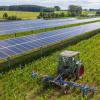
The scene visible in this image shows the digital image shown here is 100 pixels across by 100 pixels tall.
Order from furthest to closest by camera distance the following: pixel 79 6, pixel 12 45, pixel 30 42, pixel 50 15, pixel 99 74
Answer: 1. pixel 79 6
2. pixel 50 15
3. pixel 30 42
4. pixel 12 45
5. pixel 99 74

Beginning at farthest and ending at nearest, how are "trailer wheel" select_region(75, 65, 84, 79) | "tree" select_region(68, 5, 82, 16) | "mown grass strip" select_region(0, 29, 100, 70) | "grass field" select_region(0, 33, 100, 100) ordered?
"tree" select_region(68, 5, 82, 16), "mown grass strip" select_region(0, 29, 100, 70), "trailer wheel" select_region(75, 65, 84, 79), "grass field" select_region(0, 33, 100, 100)

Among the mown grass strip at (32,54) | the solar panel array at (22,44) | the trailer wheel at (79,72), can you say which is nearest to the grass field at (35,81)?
the trailer wheel at (79,72)

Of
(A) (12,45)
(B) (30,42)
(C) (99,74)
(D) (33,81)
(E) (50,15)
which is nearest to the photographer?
(D) (33,81)

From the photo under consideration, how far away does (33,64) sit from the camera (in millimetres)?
20453

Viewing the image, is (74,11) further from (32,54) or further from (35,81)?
(35,81)

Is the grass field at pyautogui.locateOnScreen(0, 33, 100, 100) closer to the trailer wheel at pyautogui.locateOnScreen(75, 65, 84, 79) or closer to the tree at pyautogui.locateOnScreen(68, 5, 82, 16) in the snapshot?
the trailer wheel at pyautogui.locateOnScreen(75, 65, 84, 79)

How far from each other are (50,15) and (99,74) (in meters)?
81.5

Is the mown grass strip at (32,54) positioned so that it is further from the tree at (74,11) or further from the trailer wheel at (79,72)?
the tree at (74,11)

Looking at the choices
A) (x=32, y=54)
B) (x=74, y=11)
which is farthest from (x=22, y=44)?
(x=74, y=11)

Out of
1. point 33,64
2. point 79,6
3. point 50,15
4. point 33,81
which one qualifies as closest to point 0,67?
point 33,64

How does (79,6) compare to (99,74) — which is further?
(79,6)

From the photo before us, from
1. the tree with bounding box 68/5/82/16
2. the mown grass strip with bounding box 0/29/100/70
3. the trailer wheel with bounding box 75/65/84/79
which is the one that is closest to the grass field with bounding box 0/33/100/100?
the trailer wheel with bounding box 75/65/84/79

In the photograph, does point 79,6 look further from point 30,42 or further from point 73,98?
point 73,98

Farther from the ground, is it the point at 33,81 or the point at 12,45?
the point at 12,45
